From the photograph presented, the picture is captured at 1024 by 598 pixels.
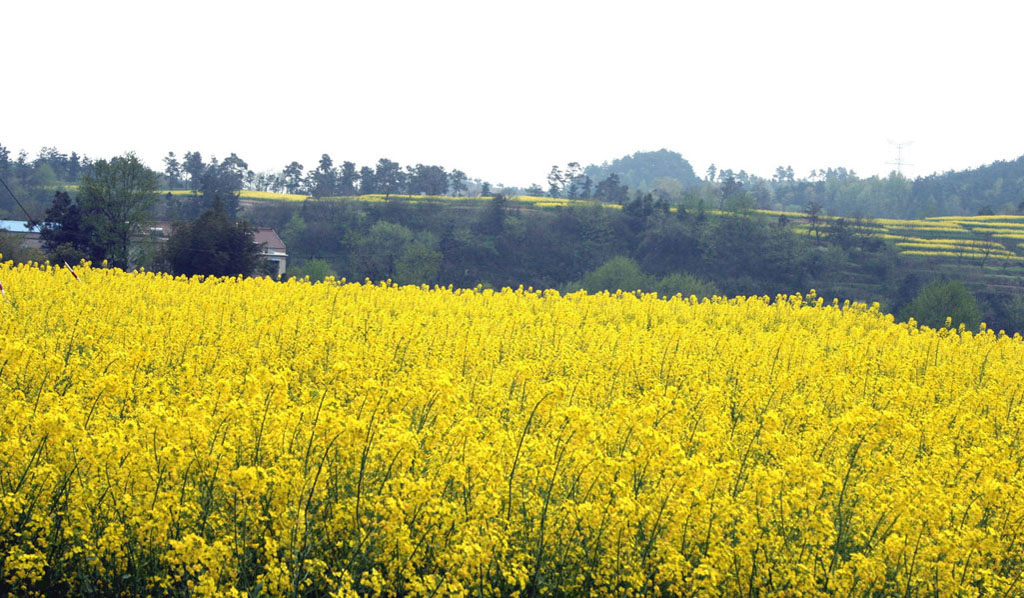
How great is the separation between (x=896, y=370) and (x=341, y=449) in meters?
11.1

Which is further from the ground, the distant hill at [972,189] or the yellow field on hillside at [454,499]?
the distant hill at [972,189]

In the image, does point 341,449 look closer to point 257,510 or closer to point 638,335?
point 257,510

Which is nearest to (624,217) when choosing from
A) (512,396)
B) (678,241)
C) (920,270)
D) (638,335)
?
(678,241)

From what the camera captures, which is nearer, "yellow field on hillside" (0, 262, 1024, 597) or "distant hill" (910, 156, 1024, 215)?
"yellow field on hillside" (0, 262, 1024, 597)

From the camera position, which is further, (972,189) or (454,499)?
(972,189)

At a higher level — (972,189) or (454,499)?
(972,189)

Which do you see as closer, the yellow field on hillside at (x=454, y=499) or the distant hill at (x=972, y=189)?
the yellow field on hillside at (x=454, y=499)

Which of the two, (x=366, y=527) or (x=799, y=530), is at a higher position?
(x=366, y=527)

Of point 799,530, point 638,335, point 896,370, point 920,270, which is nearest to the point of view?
point 799,530

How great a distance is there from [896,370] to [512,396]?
7.63 metres

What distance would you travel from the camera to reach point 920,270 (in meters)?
61.7

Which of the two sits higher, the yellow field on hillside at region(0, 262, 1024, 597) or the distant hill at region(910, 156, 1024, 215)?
the distant hill at region(910, 156, 1024, 215)

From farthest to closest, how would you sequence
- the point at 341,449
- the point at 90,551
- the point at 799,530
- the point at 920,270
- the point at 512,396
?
the point at 920,270 < the point at 512,396 < the point at 799,530 < the point at 341,449 < the point at 90,551

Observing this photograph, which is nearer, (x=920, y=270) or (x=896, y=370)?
(x=896, y=370)
